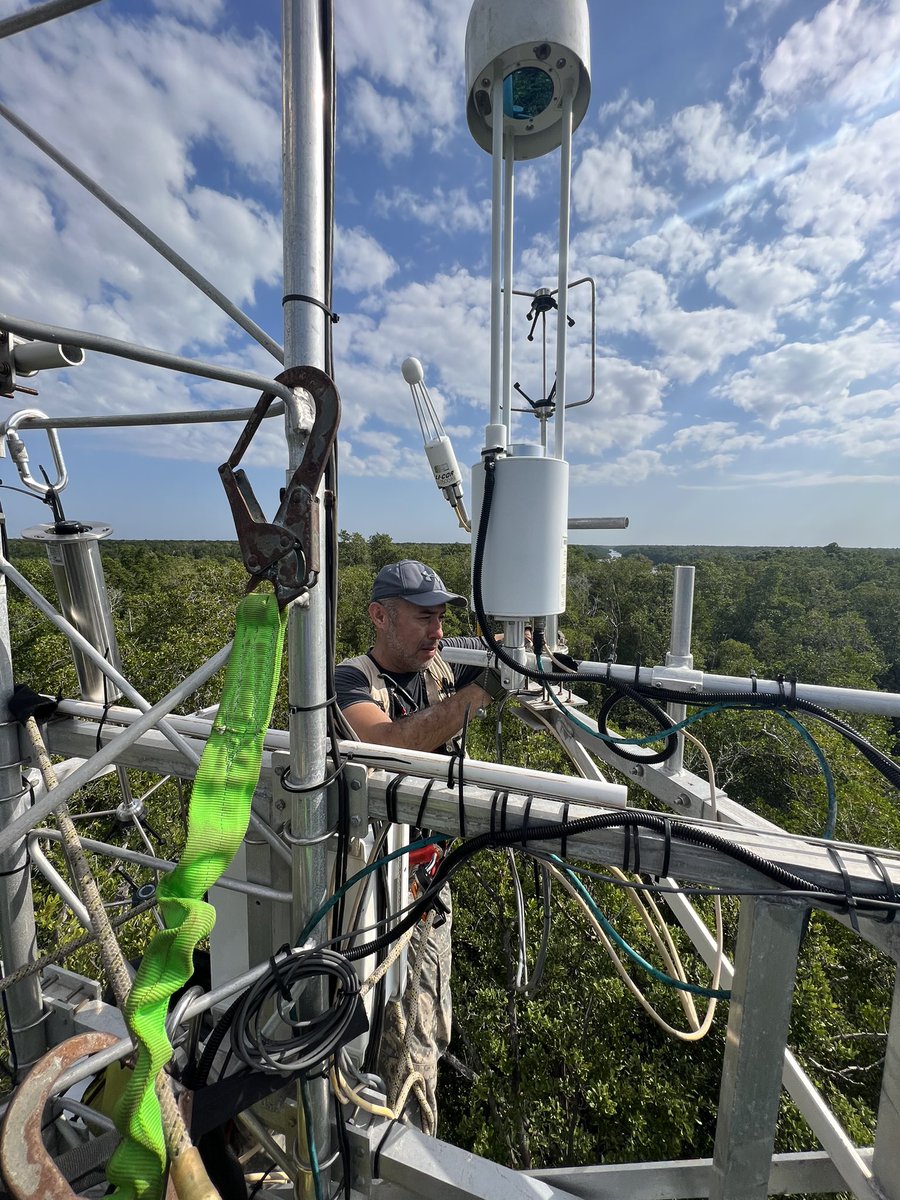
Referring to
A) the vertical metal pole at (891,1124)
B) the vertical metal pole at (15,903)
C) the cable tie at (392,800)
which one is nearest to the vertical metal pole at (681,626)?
the vertical metal pole at (891,1124)

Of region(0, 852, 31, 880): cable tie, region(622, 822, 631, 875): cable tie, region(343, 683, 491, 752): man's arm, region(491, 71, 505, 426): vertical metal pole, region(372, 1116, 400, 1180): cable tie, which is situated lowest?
region(372, 1116, 400, 1180): cable tie

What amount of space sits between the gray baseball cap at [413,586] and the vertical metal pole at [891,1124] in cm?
189

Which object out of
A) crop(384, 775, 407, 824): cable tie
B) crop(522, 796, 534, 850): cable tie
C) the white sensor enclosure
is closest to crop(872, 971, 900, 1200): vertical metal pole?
crop(522, 796, 534, 850): cable tie

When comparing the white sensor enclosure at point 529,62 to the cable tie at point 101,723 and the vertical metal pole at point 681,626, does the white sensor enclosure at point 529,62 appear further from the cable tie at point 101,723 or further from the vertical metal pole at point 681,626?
the cable tie at point 101,723

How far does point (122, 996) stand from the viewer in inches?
33.6

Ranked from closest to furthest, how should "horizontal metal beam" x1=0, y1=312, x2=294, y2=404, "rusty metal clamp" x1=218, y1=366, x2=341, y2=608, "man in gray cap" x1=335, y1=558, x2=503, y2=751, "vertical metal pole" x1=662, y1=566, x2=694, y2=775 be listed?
"horizontal metal beam" x1=0, y1=312, x2=294, y2=404
"rusty metal clamp" x1=218, y1=366, x2=341, y2=608
"vertical metal pole" x1=662, y1=566, x2=694, y2=775
"man in gray cap" x1=335, y1=558, x2=503, y2=751

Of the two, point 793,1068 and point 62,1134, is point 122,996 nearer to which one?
point 62,1134

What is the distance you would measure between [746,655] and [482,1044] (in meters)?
23.8

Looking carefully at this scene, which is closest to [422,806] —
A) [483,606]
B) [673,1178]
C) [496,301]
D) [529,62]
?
[483,606]

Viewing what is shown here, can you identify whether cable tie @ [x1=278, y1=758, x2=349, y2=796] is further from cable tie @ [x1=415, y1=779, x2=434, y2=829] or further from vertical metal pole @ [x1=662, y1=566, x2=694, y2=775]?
vertical metal pole @ [x1=662, y1=566, x2=694, y2=775]

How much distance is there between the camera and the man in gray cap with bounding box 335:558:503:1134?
2.10 m

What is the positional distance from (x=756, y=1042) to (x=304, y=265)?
1769 mm

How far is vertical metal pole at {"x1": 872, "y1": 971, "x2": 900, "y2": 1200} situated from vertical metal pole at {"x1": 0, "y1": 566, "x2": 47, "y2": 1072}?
2.09m

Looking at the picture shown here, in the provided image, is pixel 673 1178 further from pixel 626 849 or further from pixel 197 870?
pixel 197 870
